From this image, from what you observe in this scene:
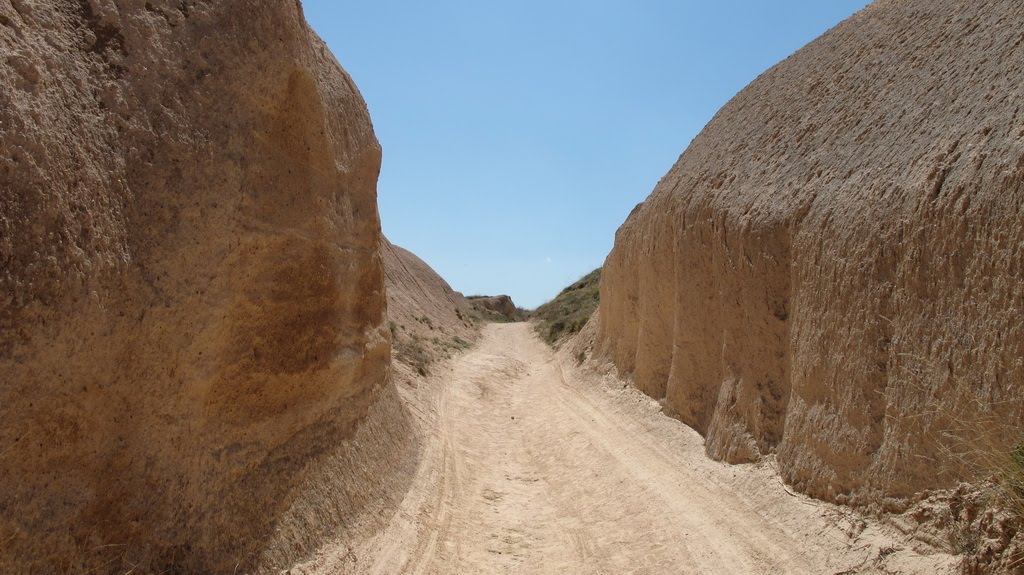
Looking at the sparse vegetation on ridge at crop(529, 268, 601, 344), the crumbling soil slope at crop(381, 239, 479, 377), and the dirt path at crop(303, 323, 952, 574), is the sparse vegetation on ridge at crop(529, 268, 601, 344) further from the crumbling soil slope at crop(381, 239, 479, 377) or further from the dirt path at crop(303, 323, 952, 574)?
the dirt path at crop(303, 323, 952, 574)

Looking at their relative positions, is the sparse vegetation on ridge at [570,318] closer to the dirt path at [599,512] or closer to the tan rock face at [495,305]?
the dirt path at [599,512]

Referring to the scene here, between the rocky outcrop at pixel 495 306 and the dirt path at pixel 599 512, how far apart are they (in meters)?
35.2

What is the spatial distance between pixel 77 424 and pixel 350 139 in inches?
200

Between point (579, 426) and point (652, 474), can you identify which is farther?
point (579, 426)

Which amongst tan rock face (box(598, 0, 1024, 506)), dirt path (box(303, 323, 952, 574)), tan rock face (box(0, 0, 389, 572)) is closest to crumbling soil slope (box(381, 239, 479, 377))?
dirt path (box(303, 323, 952, 574))

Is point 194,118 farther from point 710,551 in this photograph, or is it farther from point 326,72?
point 710,551

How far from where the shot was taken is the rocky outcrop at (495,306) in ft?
158

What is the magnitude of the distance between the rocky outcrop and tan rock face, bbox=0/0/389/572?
39623 mm

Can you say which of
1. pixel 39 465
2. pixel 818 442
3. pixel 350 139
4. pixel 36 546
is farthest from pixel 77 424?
pixel 818 442

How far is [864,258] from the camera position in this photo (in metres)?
6.59

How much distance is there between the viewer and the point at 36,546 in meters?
4.11

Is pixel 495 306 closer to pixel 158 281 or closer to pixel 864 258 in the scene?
pixel 864 258

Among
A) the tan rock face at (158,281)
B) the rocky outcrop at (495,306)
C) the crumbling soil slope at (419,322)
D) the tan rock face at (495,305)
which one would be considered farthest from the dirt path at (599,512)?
the tan rock face at (495,305)

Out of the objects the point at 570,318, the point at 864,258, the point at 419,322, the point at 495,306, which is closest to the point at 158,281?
the point at 864,258
